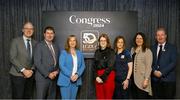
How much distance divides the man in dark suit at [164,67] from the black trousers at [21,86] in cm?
203

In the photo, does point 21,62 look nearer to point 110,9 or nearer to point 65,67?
point 65,67

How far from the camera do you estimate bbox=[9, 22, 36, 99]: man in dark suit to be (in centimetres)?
479

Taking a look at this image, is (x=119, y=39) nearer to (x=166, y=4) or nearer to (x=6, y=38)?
(x=166, y=4)

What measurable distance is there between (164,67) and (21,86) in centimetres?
229

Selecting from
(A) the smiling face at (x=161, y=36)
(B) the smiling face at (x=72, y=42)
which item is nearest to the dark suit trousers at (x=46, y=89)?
(B) the smiling face at (x=72, y=42)

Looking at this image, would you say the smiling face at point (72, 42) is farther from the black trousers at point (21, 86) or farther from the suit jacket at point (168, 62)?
the suit jacket at point (168, 62)

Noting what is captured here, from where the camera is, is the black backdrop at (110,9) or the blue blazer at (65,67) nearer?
the blue blazer at (65,67)

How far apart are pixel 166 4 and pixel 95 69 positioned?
1808 millimetres

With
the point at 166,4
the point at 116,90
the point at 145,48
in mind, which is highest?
the point at 166,4

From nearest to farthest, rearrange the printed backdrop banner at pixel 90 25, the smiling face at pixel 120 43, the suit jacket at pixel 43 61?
the suit jacket at pixel 43 61 < the smiling face at pixel 120 43 < the printed backdrop banner at pixel 90 25

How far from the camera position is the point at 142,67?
480cm

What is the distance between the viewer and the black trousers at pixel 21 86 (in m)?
4.82

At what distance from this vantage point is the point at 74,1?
5.48 metres

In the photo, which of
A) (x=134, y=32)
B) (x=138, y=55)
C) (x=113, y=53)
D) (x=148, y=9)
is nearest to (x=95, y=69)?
(x=113, y=53)
